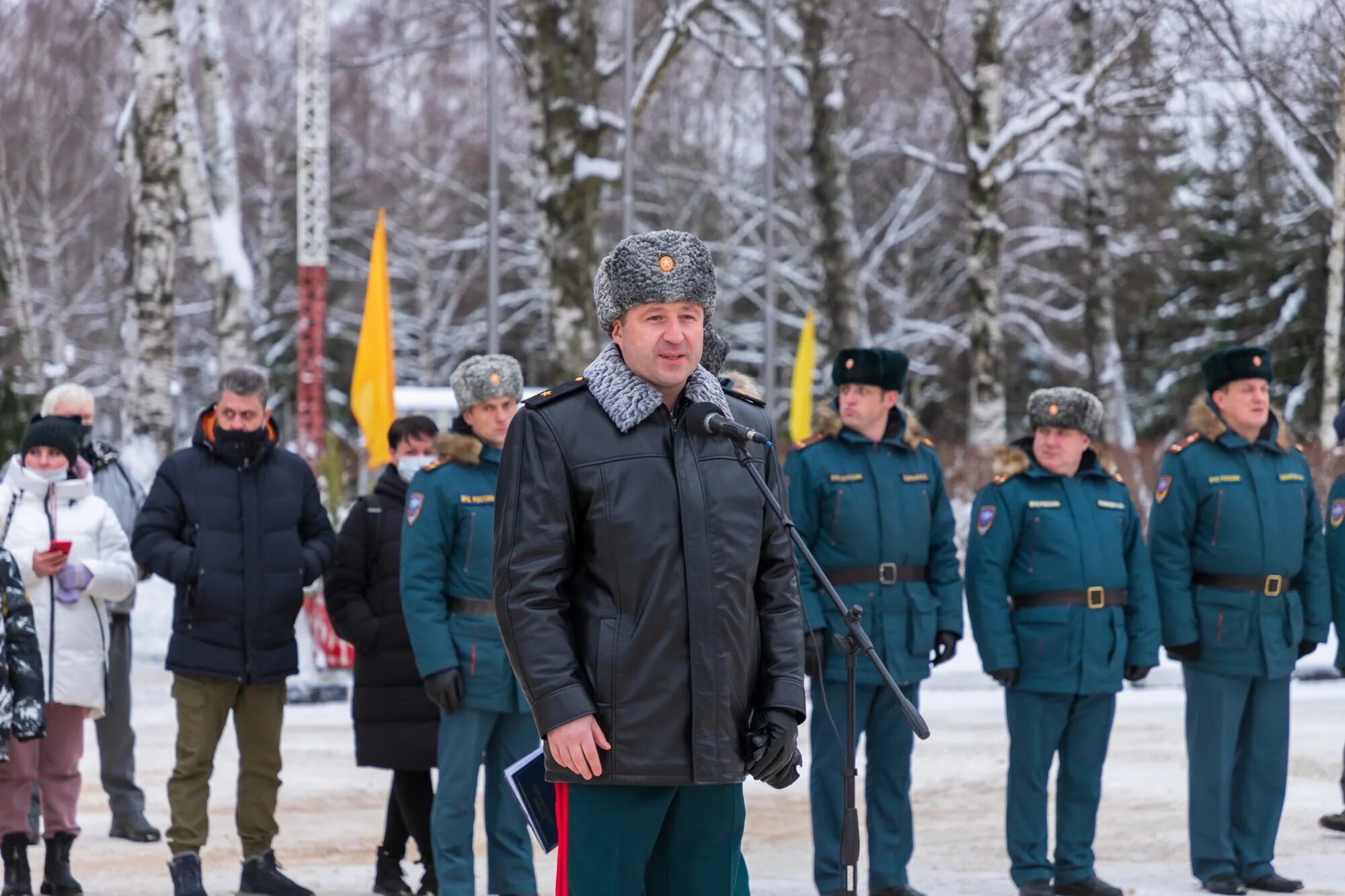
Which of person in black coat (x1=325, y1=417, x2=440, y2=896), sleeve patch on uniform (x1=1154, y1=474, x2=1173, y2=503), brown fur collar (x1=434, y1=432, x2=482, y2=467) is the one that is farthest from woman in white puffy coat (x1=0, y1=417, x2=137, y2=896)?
sleeve patch on uniform (x1=1154, y1=474, x2=1173, y2=503)

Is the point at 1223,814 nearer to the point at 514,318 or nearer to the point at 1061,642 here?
the point at 1061,642

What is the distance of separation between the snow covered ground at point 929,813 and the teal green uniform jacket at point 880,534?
108 centimetres

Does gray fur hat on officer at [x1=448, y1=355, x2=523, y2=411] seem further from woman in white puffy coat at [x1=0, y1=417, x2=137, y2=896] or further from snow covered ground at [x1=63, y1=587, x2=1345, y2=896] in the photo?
snow covered ground at [x1=63, y1=587, x2=1345, y2=896]

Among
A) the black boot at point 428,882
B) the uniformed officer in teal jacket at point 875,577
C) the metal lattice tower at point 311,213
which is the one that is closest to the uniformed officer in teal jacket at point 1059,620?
the uniformed officer in teal jacket at point 875,577

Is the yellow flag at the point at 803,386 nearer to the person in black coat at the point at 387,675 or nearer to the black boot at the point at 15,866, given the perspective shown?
the person in black coat at the point at 387,675

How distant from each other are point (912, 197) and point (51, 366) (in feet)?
56.1

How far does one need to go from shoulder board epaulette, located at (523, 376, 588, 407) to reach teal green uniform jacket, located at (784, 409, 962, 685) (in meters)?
2.82

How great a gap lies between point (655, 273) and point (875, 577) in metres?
3.11

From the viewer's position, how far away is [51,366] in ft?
108

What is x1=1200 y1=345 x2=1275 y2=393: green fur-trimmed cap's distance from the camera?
721 centimetres

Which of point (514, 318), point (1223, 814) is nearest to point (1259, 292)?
point (514, 318)

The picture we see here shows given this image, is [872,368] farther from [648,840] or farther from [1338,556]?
[648,840]

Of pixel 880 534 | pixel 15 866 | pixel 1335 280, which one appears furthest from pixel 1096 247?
pixel 15 866

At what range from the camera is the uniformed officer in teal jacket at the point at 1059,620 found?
6.83 metres
